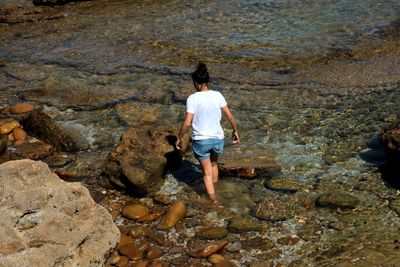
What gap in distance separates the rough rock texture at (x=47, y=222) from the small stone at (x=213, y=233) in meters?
1.16

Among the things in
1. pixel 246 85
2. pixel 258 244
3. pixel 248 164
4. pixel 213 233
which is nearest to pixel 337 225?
pixel 258 244

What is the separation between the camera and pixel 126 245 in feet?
20.6

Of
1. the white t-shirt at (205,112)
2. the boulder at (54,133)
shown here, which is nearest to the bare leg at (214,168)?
the white t-shirt at (205,112)

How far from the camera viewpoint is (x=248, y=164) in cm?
772

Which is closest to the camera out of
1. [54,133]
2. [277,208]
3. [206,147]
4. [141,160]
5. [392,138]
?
[277,208]

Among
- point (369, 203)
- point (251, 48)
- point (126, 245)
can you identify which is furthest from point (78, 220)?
point (251, 48)

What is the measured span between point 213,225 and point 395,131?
9.53 feet

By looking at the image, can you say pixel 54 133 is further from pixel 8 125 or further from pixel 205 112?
pixel 205 112

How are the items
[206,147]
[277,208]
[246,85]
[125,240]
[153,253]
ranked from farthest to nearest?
[246,85] → [206,147] → [277,208] → [125,240] → [153,253]

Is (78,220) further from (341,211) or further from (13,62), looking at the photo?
(13,62)

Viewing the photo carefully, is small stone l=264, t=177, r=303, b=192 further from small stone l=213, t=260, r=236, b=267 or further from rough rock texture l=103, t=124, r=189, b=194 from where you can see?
small stone l=213, t=260, r=236, b=267

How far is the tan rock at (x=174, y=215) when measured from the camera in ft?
21.8

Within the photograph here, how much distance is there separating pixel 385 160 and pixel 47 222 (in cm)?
481

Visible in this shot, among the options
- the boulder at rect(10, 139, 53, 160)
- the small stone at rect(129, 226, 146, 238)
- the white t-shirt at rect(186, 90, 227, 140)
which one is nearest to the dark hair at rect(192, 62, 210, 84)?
the white t-shirt at rect(186, 90, 227, 140)
